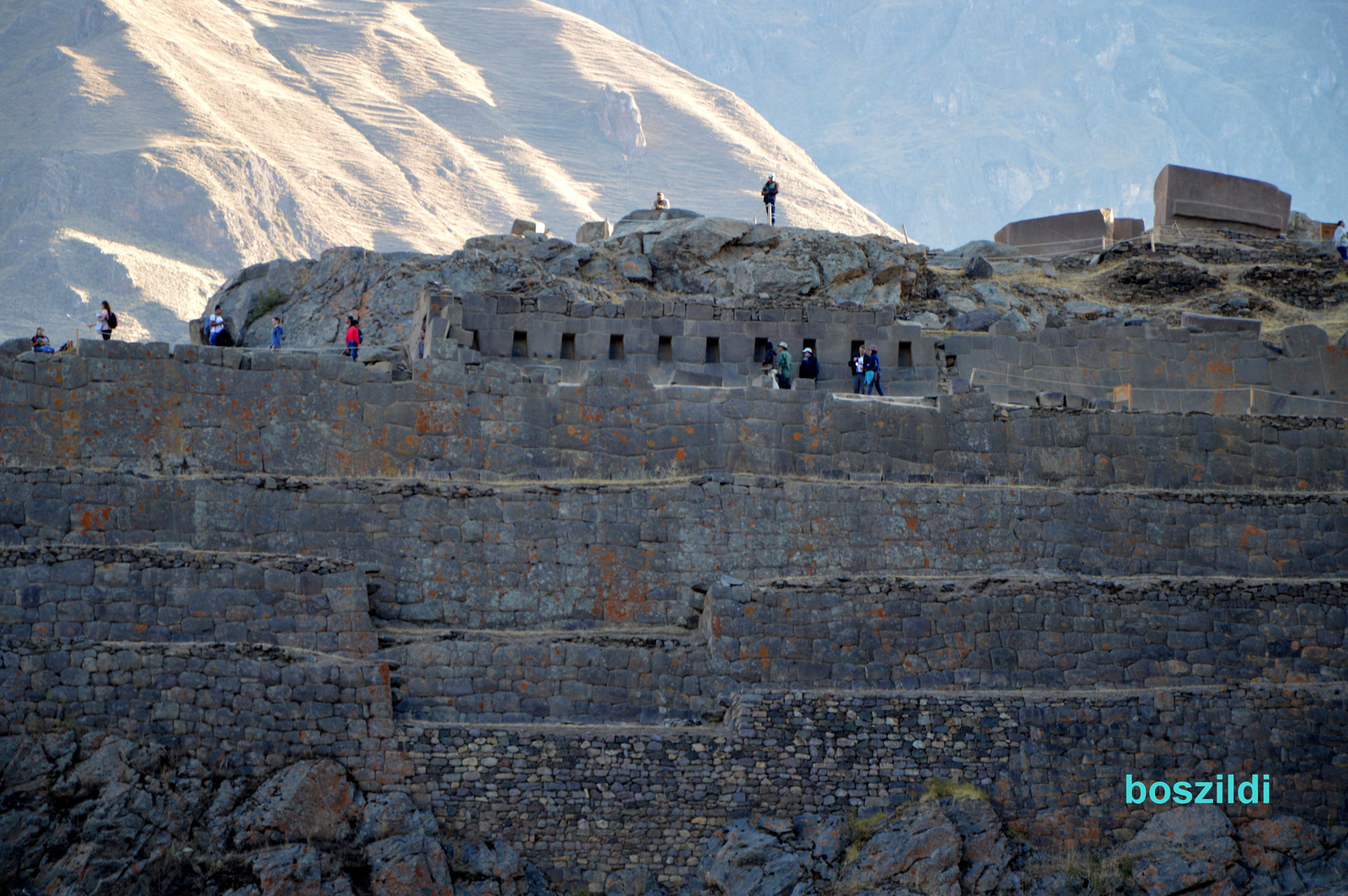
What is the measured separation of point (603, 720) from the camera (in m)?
16.7

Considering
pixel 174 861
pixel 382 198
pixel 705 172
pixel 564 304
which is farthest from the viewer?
pixel 705 172

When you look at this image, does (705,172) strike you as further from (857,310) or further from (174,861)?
(174,861)

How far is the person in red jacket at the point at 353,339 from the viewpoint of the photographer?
22.7 m

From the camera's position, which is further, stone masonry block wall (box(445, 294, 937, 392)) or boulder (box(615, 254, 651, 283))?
boulder (box(615, 254, 651, 283))

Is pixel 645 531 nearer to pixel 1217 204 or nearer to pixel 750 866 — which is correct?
pixel 750 866

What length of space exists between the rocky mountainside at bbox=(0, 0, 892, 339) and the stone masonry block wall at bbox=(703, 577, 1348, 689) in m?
43.8

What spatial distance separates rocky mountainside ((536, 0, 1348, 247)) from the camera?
156 m

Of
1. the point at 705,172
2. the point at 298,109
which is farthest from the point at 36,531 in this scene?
the point at 705,172

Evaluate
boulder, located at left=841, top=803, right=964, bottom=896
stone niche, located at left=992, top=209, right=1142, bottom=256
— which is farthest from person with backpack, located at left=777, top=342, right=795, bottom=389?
stone niche, located at left=992, top=209, right=1142, bottom=256

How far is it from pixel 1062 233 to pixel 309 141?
174ft

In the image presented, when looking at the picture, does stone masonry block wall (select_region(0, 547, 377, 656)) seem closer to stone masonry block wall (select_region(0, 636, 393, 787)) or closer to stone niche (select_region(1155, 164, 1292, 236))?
stone masonry block wall (select_region(0, 636, 393, 787))

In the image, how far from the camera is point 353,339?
23297 mm

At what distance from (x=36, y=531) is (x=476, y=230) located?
61170 mm

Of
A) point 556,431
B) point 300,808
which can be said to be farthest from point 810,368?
point 300,808
